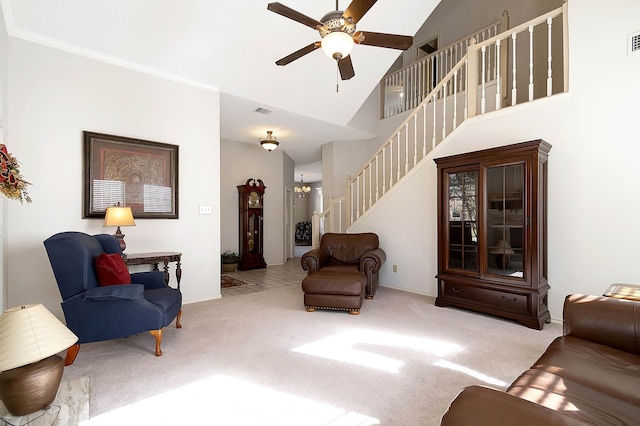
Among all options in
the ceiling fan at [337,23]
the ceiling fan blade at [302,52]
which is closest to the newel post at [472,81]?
the ceiling fan at [337,23]

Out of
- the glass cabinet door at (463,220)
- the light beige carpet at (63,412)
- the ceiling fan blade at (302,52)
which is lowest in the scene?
the light beige carpet at (63,412)

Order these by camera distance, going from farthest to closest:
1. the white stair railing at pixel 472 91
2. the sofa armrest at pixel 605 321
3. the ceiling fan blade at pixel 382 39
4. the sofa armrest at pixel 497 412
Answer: the white stair railing at pixel 472 91
the ceiling fan blade at pixel 382 39
the sofa armrest at pixel 605 321
the sofa armrest at pixel 497 412

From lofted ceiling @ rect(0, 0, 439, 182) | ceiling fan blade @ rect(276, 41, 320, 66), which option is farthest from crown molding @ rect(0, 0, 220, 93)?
ceiling fan blade @ rect(276, 41, 320, 66)

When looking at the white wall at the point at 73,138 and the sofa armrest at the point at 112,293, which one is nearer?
the sofa armrest at the point at 112,293

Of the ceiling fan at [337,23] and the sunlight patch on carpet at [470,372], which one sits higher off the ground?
the ceiling fan at [337,23]

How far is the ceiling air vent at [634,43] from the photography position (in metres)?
2.85

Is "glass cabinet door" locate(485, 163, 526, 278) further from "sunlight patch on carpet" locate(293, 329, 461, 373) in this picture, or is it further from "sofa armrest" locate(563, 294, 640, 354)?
"sofa armrest" locate(563, 294, 640, 354)

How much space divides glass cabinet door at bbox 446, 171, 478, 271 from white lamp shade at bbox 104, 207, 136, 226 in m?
3.75

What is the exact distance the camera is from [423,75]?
6.03 m

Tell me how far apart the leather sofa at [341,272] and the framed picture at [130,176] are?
6.62ft

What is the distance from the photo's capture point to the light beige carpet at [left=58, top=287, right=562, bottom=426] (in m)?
1.75

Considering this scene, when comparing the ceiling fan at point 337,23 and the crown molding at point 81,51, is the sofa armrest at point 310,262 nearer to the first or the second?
the ceiling fan at point 337,23

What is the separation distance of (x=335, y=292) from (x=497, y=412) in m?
2.85

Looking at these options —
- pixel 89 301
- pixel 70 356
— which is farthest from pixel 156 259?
pixel 70 356
